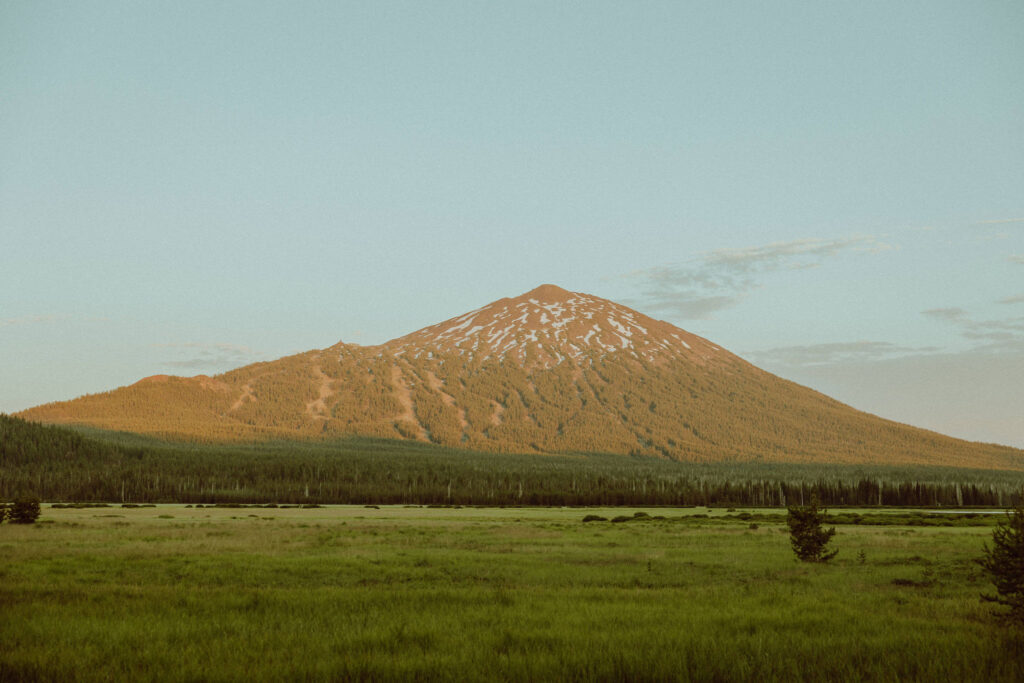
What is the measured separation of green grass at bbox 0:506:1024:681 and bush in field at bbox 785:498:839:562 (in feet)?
3.53

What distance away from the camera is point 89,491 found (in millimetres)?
142875

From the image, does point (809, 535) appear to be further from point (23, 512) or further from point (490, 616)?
point (23, 512)

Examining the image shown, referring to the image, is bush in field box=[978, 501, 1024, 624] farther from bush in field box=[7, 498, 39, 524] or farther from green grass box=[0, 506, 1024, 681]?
bush in field box=[7, 498, 39, 524]

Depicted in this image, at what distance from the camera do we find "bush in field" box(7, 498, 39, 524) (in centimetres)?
5159

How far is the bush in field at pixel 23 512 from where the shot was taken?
5159cm

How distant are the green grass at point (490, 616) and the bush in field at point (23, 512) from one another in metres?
23.7

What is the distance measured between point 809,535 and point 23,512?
164 ft

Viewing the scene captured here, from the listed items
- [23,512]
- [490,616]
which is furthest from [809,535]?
[23,512]

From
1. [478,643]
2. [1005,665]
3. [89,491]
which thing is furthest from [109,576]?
[89,491]

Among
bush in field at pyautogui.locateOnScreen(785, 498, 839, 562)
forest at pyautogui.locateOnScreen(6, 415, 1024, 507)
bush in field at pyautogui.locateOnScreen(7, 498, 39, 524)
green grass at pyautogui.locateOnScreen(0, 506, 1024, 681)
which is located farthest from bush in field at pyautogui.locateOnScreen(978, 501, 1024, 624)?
forest at pyautogui.locateOnScreen(6, 415, 1024, 507)

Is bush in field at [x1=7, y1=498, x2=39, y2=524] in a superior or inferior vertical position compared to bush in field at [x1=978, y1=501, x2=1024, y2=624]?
inferior

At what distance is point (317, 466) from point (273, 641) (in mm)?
177557

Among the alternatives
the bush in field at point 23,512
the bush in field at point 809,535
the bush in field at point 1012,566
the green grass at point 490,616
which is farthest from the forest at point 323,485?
the bush in field at point 1012,566

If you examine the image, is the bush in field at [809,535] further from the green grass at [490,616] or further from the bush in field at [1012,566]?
the bush in field at [1012,566]
